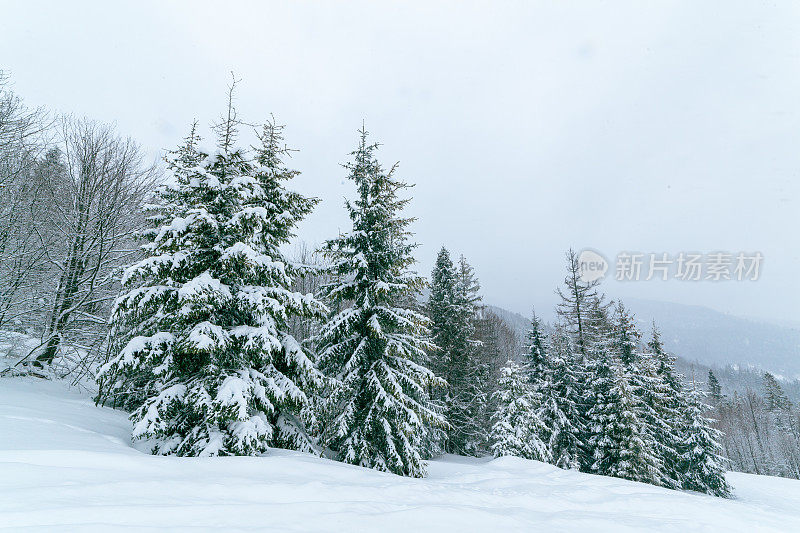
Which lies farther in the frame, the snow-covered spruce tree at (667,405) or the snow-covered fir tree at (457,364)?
the snow-covered fir tree at (457,364)

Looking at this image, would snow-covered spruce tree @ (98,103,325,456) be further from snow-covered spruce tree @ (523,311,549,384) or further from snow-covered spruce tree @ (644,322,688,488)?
snow-covered spruce tree @ (644,322,688,488)

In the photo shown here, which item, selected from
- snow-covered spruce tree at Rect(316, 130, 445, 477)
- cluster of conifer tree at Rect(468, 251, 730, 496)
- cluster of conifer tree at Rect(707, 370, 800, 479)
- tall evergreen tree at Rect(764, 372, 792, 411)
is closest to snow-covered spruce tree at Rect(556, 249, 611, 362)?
cluster of conifer tree at Rect(468, 251, 730, 496)

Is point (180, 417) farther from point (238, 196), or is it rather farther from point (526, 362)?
point (526, 362)

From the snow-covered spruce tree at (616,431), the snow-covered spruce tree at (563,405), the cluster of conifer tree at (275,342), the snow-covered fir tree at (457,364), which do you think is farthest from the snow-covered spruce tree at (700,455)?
the snow-covered fir tree at (457,364)

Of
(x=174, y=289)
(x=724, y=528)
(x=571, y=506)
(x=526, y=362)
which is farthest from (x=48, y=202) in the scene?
(x=526, y=362)

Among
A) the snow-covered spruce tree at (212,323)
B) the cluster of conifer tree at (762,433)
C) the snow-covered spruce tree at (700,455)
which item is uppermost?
the snow-covered spruce tree at (212,323)

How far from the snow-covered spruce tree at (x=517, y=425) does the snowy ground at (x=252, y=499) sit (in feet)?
41.8

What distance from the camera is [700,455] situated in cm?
2550

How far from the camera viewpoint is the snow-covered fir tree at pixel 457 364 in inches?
1029

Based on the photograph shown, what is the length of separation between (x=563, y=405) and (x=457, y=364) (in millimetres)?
7562

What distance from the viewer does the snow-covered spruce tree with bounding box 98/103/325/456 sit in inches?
331

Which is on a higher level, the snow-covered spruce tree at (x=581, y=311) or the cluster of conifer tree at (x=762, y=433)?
the snow-covered spruce tree at (x=581, y=311)

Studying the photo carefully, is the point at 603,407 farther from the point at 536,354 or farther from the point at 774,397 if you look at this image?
the point at 774,397

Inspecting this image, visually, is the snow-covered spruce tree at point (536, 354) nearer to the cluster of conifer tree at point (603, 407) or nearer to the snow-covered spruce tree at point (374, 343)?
the cluster of conifer tree at point (603, 407)
